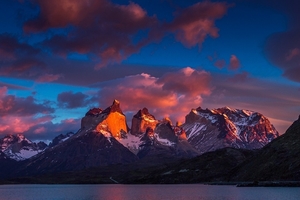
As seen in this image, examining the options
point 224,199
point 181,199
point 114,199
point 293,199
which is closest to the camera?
point 293,199

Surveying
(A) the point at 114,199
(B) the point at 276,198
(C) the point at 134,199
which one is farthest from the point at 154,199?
(B) the point at 276,198

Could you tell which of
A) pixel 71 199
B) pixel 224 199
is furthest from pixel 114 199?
pixel 224 199

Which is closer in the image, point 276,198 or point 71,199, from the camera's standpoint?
point 276,198

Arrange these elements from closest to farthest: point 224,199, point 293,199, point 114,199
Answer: point 293,199 → point 224,199 → point 114,199

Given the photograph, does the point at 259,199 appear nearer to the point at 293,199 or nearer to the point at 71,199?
the point at 293,199

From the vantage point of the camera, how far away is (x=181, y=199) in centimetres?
17700

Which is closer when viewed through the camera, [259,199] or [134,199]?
[259,199]

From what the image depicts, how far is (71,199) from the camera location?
196m

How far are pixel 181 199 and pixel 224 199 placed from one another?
20129 millimetres

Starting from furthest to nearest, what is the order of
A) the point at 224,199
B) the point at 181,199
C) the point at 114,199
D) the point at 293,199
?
the point at 114,199 → the point at 181,199 → the point at 224,199 → the point at 293,199

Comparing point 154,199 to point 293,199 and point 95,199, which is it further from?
point 293,199

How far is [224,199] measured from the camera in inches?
6526

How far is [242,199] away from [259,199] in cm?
654

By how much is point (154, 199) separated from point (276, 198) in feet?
171
